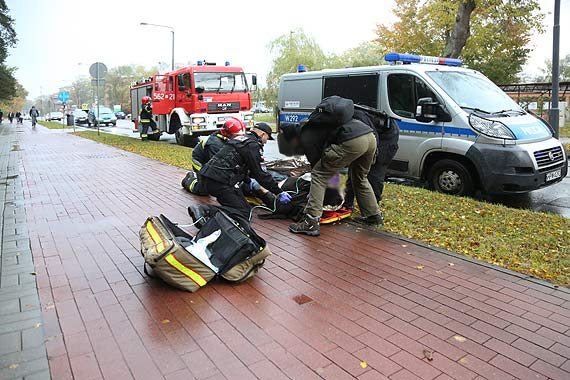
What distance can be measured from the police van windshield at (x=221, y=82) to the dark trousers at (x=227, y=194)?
38.9 ft

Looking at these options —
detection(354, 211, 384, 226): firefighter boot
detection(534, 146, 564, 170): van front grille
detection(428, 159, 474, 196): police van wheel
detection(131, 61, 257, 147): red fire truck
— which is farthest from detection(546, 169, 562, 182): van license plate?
detection(131, 61, 257, 147): red fire truck

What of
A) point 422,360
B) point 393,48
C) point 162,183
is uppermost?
point 393,48

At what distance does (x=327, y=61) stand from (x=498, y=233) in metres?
40.7

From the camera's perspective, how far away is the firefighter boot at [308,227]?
5375 mm

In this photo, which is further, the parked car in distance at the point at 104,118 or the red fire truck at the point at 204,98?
the parked car in distance at the point at 104,118

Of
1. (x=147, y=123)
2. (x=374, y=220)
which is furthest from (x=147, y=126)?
(x=374, y=220)

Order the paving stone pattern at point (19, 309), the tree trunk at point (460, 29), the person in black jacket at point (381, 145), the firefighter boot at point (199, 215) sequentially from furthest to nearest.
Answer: the tree trunk at point (460, 29), the person in black jacket at point (381, 145), the firefighter boot at point (199, 215), the paving stone pattern at point (19, 309)

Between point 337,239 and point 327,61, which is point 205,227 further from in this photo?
point 327,61

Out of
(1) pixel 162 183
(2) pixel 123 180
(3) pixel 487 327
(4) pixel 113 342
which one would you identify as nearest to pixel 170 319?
(4) pixel 113 342

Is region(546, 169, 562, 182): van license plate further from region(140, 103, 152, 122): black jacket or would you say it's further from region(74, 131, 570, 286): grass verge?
region(140, 103, 152, 122): black jacket

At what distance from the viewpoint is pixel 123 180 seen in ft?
30.1

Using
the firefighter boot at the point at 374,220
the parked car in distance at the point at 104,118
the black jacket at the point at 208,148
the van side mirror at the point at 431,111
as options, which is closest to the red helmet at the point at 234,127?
the black jacket at the point at 208,148

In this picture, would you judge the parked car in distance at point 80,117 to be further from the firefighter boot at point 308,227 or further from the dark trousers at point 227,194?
the firefighter boot at point 308,227

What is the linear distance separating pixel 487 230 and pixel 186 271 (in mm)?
3646
